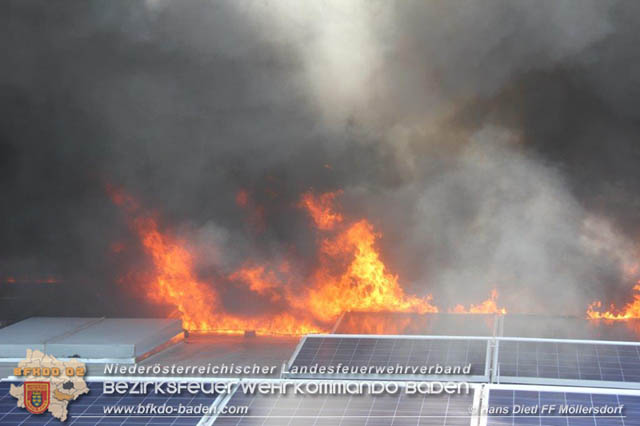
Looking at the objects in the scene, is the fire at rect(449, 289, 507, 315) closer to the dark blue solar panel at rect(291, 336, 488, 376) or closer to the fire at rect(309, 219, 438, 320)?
the fire at rect(309, 219, 438, 320)

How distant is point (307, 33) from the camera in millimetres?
16719

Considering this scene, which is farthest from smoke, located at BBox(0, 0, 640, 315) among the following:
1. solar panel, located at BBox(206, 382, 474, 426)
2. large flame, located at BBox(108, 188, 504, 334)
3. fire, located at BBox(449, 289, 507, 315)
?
solar panel, located at BBox(206, 382, 474, 426)

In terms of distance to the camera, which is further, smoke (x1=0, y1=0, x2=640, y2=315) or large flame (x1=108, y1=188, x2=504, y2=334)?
large flame (x1=108, y1=188, x2=504, y2=334)

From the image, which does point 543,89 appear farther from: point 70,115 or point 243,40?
point 70,115

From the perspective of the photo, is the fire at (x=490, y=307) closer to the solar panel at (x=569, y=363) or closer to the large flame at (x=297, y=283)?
the large flame at (x=297, y=283)

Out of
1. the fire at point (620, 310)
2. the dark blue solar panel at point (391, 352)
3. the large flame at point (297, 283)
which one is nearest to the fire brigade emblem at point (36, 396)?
the dark blue solar panel at point (391, 352)

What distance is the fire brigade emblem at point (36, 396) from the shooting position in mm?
8258

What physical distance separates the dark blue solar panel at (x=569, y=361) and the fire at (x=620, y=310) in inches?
246

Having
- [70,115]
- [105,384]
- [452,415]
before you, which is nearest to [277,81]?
[70,115]

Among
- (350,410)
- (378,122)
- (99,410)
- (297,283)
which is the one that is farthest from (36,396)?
(378,122)

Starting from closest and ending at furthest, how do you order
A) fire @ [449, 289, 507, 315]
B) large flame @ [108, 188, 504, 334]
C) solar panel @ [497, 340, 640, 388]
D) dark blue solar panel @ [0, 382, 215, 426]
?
dark blue solar panel @ [0, 382, 215, 426] < solar panel @ [497, 340, 640, 388] < fire @ [449, 289, 507, 315] < large flame @ [108, 188, 504, 334]

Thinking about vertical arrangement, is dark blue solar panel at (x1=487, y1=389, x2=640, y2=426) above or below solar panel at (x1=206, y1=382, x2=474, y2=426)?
above

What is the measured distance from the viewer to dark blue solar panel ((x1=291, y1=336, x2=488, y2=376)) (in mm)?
10477

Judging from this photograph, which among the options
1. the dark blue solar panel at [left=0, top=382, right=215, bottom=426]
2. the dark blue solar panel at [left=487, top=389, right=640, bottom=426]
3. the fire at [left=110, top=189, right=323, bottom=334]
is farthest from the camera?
the fire at [left=110, top=189, right=323, bottom=334]
